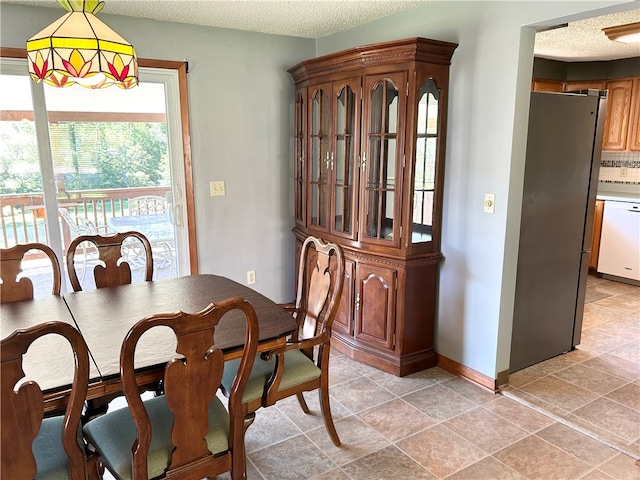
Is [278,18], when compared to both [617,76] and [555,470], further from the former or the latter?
[617,76]

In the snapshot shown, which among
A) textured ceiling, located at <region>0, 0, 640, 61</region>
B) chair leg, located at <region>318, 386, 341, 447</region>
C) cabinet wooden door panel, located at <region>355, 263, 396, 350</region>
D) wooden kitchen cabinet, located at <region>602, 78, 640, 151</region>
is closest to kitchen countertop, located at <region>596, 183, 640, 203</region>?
A: wooden kitchen cabinet, located at <region>602, 78, 640, 151</region>

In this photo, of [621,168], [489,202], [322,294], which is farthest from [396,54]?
[621,168]

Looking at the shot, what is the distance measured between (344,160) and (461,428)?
182 cm

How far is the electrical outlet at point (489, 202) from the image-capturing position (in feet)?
9.06

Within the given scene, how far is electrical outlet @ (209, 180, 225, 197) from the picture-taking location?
3738 mm

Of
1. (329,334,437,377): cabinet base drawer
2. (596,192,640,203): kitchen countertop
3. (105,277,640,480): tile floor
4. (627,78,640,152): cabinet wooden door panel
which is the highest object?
(627,78,640,152): cabinet wooden door panel

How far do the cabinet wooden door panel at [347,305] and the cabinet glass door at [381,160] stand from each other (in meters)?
0.29

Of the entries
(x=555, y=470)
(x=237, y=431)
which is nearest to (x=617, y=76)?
(x=555, y=470)

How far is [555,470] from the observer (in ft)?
7.28

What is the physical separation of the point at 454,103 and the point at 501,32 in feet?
1.52

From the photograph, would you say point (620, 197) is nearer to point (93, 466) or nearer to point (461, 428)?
point (461, 428)

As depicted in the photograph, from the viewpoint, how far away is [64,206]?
11.0 ft

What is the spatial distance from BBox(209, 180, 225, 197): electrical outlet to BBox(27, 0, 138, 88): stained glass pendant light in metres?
1.92

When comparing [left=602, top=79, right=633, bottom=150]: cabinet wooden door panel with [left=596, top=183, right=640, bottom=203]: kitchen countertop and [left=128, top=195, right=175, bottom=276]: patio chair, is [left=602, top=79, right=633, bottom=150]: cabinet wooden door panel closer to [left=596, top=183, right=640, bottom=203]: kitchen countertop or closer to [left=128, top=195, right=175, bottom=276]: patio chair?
[left=596, top=183, right=640, bottom=203]: kitchen countertop
